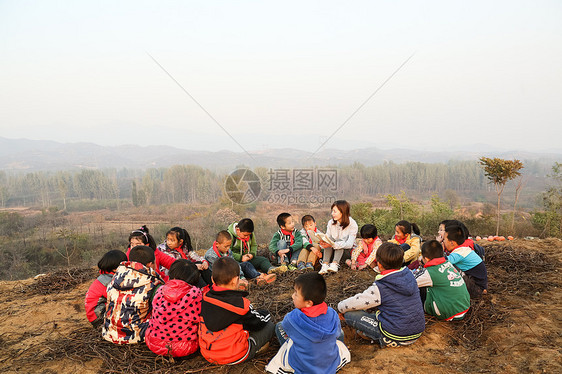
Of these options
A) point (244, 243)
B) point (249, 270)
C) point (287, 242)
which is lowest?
point (249, 270)

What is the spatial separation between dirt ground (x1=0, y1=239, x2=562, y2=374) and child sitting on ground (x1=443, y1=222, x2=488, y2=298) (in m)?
0.19

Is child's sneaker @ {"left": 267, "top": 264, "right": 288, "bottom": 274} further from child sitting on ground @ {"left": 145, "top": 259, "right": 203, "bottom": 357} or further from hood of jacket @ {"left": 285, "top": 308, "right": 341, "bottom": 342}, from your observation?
hood of jacket @ {"left": 285, "top": 308, "right": 341, "bottom": 342}

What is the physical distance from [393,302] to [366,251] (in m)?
2.43

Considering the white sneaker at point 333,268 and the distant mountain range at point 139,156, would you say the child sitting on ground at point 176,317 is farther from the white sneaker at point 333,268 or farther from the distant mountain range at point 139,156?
the distant mountain range at point 139,156

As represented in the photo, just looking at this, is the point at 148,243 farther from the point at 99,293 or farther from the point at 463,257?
the point at 463,257

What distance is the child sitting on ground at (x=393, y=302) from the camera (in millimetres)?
2750

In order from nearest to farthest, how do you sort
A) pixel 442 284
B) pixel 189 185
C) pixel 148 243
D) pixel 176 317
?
pixel 176 317 → pixel 442 284 → pixel 148 243 → pixel 189 185

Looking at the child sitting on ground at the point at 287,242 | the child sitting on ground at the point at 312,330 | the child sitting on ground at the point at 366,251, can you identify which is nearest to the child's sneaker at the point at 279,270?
the child sitting on ground at the point at 287,242

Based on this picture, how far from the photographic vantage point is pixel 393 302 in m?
2.79

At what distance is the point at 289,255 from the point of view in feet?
19.6

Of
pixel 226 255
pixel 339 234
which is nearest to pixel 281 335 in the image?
pixel 226 255

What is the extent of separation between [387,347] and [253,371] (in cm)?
127

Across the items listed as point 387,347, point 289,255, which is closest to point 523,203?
point 289,255

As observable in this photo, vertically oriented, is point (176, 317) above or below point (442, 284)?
below
